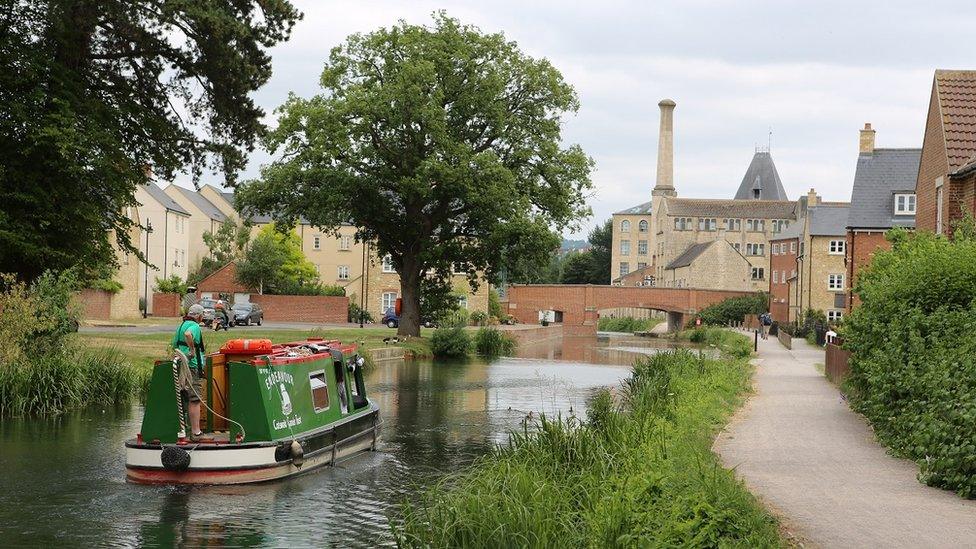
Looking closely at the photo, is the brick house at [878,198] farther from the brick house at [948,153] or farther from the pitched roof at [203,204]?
the pitched roof at [203,204]

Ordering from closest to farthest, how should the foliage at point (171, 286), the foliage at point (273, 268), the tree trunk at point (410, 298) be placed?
the tree trunk at point (410, 298)
the foliage at point (171, 286)
the foliage at point (273, 268)

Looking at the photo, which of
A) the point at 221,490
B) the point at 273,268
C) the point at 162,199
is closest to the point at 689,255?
the point at 273,268

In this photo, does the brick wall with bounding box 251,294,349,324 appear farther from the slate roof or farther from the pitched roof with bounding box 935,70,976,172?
the pitched roof with bounding box 935,70,976,172

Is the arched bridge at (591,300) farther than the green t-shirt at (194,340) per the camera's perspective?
Yes

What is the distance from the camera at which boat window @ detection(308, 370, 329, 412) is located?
16.3 metres

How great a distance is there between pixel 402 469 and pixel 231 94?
11.3 metres

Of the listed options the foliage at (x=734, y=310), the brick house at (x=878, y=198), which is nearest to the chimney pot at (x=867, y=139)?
the brick house at (x=878, y=198)

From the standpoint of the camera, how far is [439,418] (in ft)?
70.8

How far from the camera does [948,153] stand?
2602 centimetres

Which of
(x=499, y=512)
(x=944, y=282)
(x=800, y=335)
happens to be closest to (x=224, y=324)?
(x=800, y=335)

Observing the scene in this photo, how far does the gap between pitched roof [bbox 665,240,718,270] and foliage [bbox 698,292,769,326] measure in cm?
2371

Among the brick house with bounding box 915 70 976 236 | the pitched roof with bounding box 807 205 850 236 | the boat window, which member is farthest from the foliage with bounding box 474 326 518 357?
the boat window

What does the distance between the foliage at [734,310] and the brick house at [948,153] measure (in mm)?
49404

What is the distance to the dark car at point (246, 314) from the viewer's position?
2093 inches
